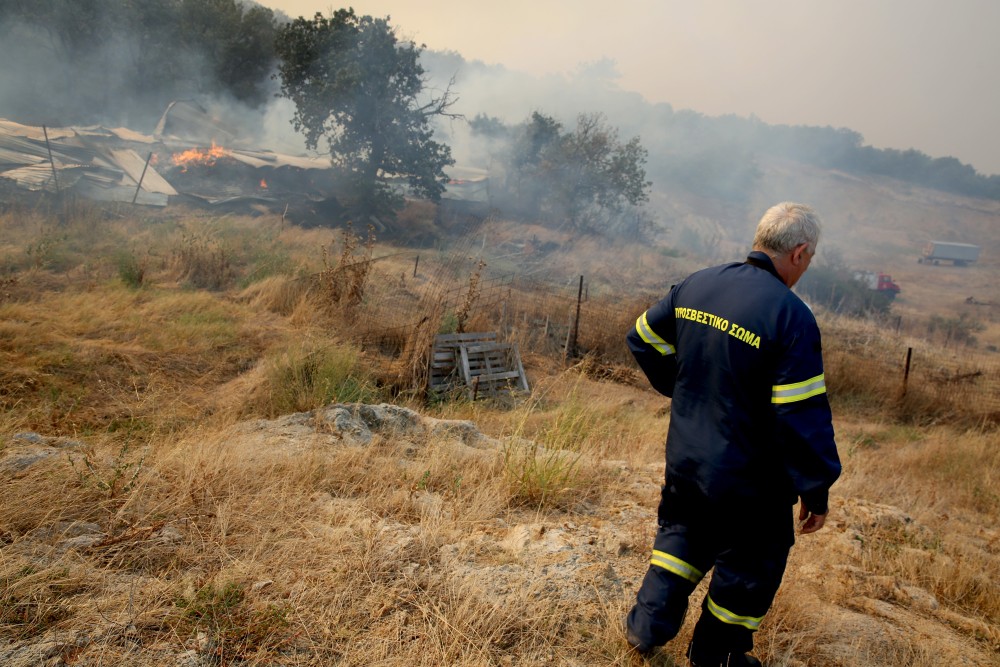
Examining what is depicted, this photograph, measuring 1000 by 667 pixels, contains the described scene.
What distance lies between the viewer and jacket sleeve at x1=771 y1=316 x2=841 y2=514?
1798mm

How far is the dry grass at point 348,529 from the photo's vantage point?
2055 mm

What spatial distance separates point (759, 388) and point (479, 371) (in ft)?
18.1

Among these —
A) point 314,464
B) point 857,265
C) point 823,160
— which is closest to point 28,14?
point 314,464

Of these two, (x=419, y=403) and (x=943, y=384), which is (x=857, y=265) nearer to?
(x=943, y=384)

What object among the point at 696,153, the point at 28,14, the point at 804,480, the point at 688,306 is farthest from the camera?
the point at 696,153

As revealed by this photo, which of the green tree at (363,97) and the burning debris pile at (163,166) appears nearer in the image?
the burning debris pile at (163,166)

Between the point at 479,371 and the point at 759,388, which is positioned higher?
the point at 759,388

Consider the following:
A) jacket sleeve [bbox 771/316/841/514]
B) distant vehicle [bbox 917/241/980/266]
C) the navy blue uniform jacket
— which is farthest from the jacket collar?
distant vehicle [bbox 917/241/980/266]

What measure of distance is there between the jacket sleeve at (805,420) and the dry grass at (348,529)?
0.92m

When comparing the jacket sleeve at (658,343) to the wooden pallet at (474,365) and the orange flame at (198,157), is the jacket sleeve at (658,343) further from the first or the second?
the orange flame at (198,157)

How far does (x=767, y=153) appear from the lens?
6194 centimetres

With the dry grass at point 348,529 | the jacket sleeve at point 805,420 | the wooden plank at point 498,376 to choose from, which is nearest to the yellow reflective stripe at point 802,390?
the jacket sleeve at point 805,420

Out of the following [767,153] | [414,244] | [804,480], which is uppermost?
[767,153]

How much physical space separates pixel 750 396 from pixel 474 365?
220 inches
